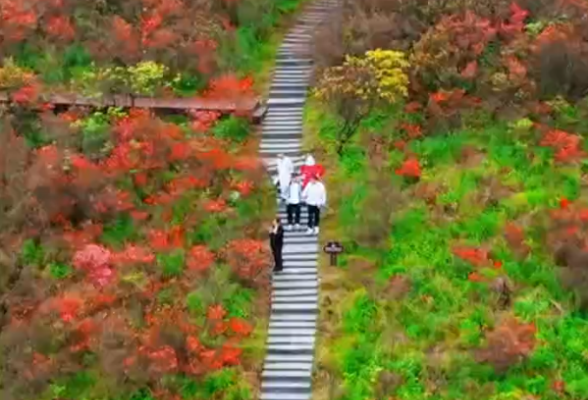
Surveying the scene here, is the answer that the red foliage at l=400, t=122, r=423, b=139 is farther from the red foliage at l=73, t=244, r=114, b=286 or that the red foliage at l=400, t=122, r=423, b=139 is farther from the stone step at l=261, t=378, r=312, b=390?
the red foliage at l=73, t=244, r=114, b=286

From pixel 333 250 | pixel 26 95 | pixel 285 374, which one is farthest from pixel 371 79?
pixel 26 95

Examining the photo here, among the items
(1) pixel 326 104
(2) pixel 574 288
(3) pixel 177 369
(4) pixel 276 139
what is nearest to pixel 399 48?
(1) pixel 326 104

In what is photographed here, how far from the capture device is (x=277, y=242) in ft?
67.3

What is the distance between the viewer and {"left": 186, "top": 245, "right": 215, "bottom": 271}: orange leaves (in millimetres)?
20250

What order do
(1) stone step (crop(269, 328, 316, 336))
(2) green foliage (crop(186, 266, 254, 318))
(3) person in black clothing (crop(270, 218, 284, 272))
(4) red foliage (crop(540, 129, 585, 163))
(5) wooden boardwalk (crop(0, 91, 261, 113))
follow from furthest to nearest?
(5) wooden boardwalk (crop(0, 91, 261, 113)), (4) red foliage (crop(540, 129, 585, 163)), (3) person in black clothing (crop(270, 218, 284, 272)), (2) green foliage (crop(186, 266, 254, 318)), (1) stone step (crop(269, 328, 316, 336))

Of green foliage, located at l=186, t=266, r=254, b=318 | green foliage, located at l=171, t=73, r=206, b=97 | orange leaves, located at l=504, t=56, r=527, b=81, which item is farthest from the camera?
green foliage, located at l=171, t=73, r=206, b=97


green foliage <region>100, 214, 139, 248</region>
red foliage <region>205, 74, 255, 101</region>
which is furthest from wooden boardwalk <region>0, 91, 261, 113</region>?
green foliage <region>100, 214, 139, 248</region>

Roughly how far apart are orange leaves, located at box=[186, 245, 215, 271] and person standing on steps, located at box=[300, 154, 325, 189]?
98.5 inches

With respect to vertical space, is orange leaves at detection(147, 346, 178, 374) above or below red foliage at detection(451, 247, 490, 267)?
below

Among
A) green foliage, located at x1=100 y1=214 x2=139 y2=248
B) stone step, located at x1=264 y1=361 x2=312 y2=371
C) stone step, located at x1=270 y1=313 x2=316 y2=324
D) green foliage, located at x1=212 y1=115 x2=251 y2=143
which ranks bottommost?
stone step, located at x1=264 y1=361 x2=312 y2=371

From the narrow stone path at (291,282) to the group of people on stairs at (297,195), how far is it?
291 mm

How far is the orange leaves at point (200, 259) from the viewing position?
20250 mm

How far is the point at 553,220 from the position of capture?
20.5 meters

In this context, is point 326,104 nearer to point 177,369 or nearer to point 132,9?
point 132,9
